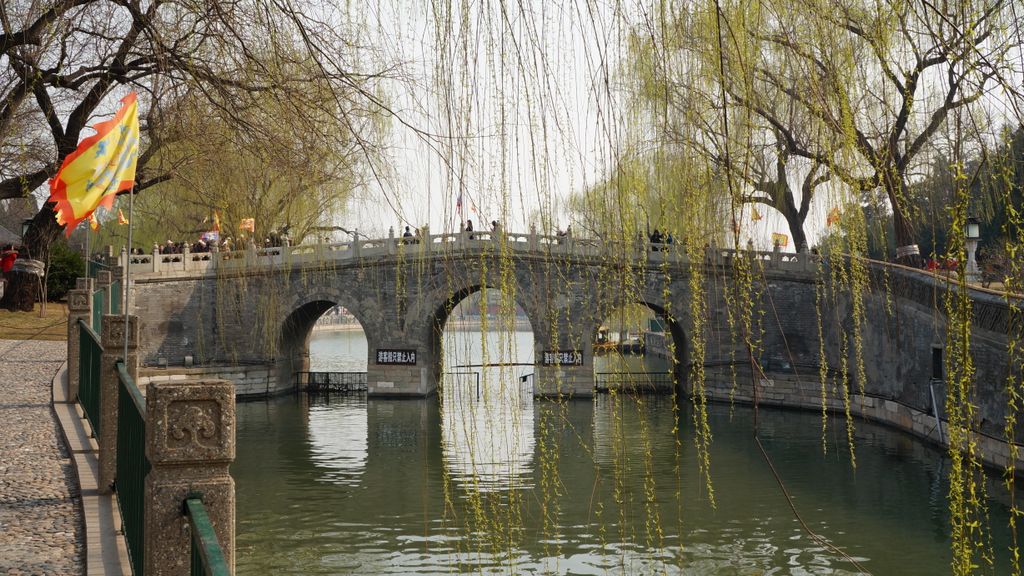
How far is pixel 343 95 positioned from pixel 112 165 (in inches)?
215

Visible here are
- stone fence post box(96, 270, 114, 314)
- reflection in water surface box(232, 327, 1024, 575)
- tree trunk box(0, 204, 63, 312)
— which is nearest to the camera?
reflection in water surface box(232, 327, 1024, 575)

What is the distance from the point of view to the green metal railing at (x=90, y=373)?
24.7 ft

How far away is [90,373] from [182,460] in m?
5.62

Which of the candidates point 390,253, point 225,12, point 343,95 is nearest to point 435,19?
point 343,95

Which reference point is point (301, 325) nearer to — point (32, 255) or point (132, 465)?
point (32, 255)

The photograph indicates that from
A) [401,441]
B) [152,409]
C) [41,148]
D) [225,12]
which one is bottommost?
[401,441]

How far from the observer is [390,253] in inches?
990

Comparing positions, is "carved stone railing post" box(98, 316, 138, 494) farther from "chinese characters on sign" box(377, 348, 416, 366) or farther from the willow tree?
"chinese characters on sign" box(377, 348, 416, 366)

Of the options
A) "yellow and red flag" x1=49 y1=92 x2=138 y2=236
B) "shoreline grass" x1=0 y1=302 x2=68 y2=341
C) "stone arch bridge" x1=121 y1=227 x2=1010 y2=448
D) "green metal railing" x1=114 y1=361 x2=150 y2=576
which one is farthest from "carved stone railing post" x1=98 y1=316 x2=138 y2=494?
"stone arch bridge" x1=121 y1=227 x2=1010 y2=448

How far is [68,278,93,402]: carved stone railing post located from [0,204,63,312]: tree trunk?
5869 millimetres

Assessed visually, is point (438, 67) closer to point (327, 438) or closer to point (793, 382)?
point (327, 438)

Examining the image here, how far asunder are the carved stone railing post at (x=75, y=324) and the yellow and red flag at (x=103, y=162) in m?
1.87

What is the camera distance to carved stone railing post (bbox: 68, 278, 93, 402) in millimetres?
10398

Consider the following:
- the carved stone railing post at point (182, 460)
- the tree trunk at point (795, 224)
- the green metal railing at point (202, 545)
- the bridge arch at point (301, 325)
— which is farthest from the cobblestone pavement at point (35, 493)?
the bridge arch at point (301, 325)
